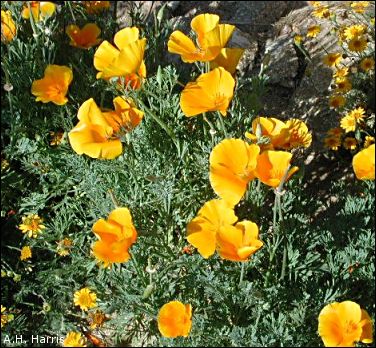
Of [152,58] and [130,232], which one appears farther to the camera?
[152,58]

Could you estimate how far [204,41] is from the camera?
2105 millimetres

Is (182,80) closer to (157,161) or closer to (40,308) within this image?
(157,161)

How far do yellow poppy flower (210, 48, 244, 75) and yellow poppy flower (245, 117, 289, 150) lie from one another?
23 cm

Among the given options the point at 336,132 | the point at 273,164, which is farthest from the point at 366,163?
the point at 336,132

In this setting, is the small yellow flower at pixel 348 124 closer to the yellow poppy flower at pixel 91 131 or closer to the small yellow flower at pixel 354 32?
the small yellow flower at pixel 354 32

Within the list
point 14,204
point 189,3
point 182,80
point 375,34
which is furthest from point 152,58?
point 189,3

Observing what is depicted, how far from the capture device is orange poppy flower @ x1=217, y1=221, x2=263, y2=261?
72.0 inches

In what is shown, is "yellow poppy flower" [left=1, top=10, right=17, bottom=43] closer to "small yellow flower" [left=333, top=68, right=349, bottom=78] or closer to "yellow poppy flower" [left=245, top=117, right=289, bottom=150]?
"yellow poppy flower" [left=245, top=117, right=289, bottom=150]

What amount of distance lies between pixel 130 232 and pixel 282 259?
627 mm

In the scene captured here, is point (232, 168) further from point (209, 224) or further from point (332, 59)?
point (332, 59)

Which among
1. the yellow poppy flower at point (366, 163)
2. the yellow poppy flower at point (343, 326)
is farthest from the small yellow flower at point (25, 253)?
the yellow poppy flower at point (366, 163)

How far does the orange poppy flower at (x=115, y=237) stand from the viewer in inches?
73.7

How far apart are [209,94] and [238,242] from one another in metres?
0.50

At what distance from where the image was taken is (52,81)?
7.98ft
